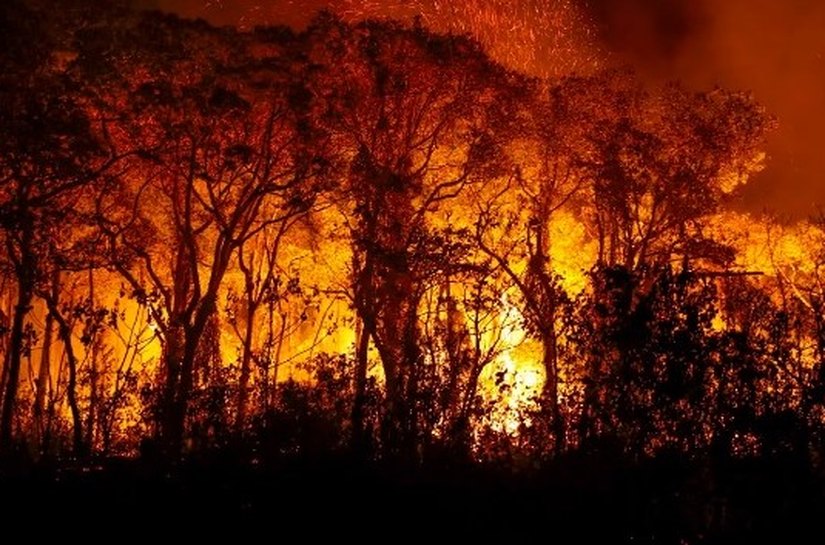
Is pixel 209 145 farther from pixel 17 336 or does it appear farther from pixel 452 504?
pixel 452 504

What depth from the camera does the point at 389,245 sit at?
21.0 meters

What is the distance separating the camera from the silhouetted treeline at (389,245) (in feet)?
39.4

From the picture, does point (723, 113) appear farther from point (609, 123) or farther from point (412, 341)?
point (412, 341)

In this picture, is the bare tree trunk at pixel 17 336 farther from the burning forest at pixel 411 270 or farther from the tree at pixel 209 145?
the tree at pixel 209 145

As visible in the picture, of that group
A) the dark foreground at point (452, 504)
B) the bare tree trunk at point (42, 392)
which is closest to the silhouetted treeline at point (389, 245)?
the bare tree trunk at point (42, 392)

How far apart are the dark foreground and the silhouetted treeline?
24.3 inches

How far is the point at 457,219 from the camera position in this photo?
25.2 meters

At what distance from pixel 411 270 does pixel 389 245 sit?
165 cm

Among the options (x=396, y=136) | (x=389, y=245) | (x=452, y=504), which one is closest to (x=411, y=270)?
(x=389, y=245)

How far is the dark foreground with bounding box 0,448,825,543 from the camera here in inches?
386

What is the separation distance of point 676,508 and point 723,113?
16.2 metres

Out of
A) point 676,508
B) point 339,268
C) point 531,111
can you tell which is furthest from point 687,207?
point 676,508

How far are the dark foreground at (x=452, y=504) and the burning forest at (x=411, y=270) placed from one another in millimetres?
47

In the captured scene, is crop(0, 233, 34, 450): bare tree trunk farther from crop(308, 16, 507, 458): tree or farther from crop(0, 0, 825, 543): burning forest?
crop(308, 16, 507, 458): tree
